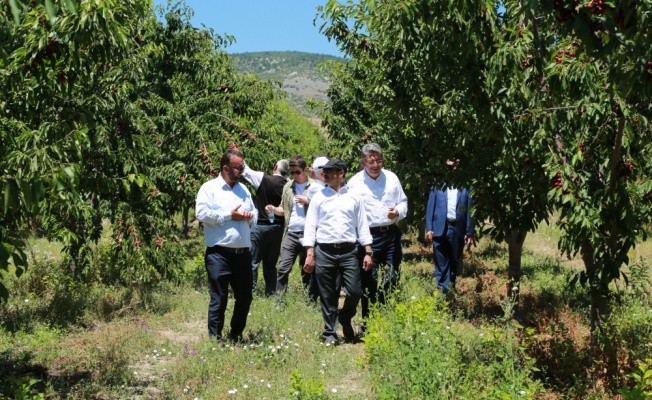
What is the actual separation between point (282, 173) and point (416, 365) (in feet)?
17.8

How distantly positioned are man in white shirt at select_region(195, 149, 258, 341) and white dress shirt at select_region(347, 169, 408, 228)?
4.40 ft

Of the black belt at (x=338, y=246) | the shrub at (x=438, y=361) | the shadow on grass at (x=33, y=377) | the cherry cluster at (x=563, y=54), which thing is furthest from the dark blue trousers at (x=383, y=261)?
the cherry cluster at (x=563, y=54)

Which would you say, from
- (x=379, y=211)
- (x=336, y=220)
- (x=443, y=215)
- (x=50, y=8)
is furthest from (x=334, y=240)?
(x=50, y=8)

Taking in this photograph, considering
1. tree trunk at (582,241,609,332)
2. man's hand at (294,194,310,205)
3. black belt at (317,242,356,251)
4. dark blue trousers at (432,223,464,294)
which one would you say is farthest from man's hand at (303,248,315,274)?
dark blue trousers at (432,223,464,294)

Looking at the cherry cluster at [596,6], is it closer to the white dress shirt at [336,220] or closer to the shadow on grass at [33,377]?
the white dress shirt at [336,220]

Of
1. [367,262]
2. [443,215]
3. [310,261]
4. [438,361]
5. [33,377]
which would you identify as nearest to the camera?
[438,361]

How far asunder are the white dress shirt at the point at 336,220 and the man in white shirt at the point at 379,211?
0.41m

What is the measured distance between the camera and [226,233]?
765 cm

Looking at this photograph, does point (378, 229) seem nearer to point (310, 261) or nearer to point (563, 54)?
point (310, 261)

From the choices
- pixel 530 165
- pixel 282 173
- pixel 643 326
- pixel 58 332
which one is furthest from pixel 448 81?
pixel 58 332

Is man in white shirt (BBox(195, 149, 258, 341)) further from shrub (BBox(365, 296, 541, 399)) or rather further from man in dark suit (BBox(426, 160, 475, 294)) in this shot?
man in dark suit (BBox(426, 160, 475, 294))

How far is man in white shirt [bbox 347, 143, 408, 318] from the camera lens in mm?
8516

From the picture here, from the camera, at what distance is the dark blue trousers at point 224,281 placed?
7668mm

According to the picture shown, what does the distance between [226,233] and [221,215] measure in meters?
0.19
